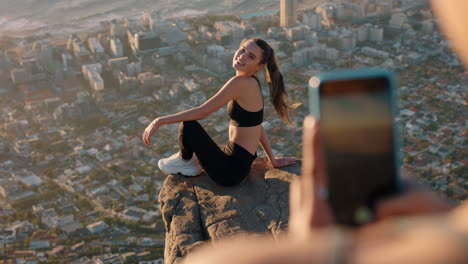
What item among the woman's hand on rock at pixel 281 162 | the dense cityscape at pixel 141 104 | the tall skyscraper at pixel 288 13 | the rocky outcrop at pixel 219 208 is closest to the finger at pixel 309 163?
the rocky outcrop at pixel 219 208

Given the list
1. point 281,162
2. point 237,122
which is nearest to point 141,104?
point 281,162

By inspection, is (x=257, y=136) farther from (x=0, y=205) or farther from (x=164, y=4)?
(x=164, y=4)

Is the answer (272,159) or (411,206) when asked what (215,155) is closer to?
(272,159)

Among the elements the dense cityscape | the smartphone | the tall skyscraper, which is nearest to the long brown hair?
the smartphone

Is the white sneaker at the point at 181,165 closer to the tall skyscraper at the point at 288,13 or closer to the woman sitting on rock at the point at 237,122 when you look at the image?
the woman sitting on rock at the point at 237,122

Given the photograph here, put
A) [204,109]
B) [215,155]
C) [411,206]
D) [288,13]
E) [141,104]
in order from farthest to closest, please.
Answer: [288,13] → [141,104] → [215,155] → [204,109] → [411,206]


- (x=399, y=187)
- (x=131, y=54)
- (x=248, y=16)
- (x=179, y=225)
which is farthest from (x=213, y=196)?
(x=248, y=16)
